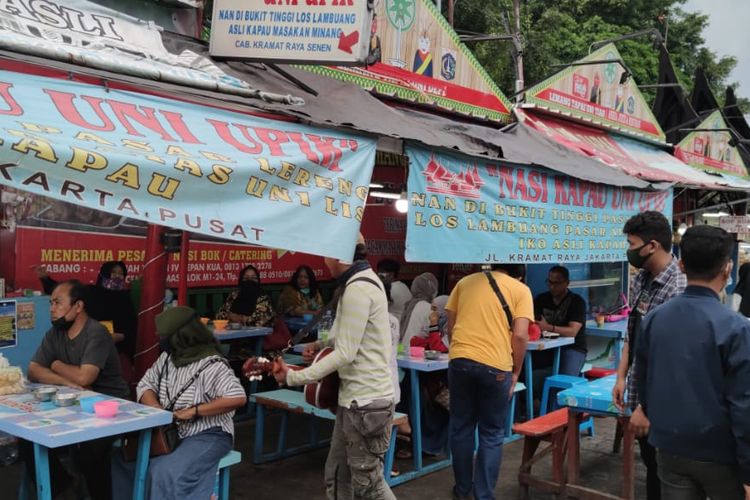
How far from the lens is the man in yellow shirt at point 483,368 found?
491cm

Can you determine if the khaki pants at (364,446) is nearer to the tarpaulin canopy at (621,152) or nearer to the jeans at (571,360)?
the jeans at (571,360)

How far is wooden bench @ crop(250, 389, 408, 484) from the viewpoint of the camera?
534 cm

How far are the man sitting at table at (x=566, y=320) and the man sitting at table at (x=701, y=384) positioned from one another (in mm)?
4338

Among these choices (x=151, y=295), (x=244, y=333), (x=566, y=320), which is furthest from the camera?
(x=566, y=320)

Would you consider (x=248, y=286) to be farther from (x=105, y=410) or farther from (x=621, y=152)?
(x=621, y=152)

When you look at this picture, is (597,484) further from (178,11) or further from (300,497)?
(178,11)

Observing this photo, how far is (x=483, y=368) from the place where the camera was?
4.87m

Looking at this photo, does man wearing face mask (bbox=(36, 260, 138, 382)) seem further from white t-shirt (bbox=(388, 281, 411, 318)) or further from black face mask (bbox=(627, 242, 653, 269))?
black face mask (bbox=(627, 242, 653, 269))

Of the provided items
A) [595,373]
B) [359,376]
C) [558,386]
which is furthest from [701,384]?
[595,373]

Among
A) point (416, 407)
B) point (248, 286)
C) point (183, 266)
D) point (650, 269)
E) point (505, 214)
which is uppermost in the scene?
point (505, 214)

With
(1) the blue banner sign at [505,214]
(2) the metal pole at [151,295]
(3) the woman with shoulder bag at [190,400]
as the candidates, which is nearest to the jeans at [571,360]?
(1) the blue banner sign at [505,214]

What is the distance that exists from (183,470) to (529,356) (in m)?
4.13

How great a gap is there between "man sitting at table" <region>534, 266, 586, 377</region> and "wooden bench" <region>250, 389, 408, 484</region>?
2519mm

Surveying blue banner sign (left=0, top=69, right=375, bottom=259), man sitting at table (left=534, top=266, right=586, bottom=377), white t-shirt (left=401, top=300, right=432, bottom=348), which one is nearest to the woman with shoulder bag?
blue banner sign (left=0, top=69, right=375, bottom=259)
